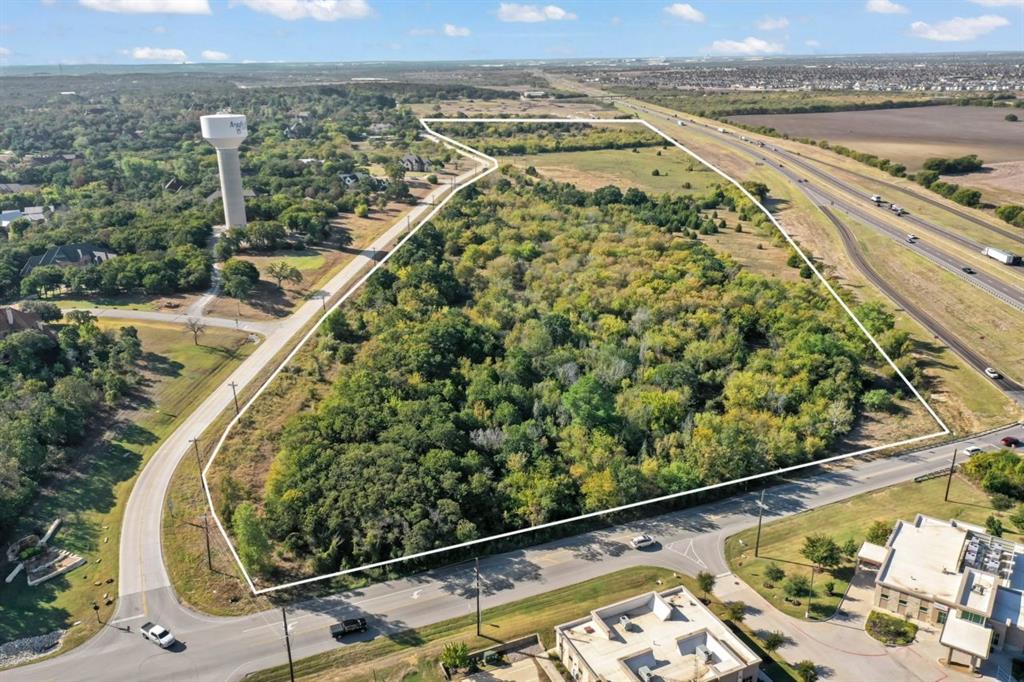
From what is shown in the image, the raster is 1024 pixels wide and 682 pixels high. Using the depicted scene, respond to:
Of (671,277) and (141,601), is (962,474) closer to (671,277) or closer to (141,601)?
(671,277)

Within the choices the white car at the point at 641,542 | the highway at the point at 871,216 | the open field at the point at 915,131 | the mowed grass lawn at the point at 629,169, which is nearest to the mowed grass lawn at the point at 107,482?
the white car at the point at 641,542

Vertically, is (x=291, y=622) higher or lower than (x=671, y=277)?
lower

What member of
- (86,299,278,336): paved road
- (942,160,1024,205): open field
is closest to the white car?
(86,299,278,336): paved road

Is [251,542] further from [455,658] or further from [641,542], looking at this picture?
[641,542]

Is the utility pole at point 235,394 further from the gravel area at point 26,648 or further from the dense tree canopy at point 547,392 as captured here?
the gravel area at point 26,648

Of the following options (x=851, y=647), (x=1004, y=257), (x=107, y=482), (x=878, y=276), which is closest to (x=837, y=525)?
(x=851, y=647)

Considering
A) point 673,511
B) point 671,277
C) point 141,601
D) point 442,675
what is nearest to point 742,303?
point 671,277

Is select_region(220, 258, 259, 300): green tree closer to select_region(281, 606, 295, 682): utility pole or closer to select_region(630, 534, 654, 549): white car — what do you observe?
select_region(281, 606, 295, 682): utility pole
